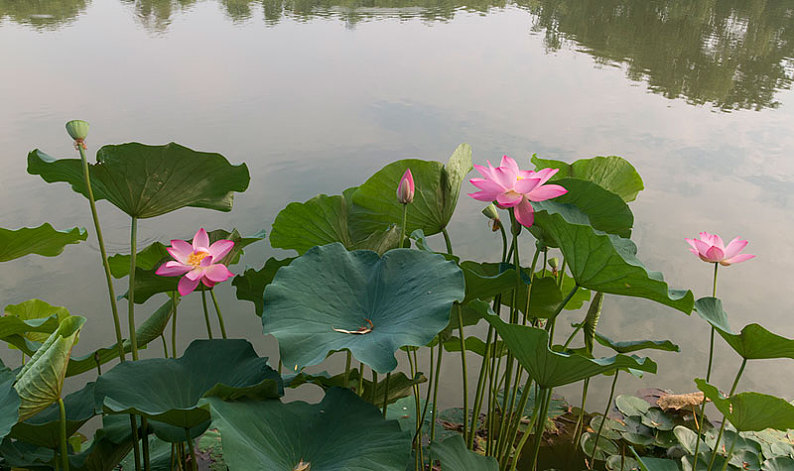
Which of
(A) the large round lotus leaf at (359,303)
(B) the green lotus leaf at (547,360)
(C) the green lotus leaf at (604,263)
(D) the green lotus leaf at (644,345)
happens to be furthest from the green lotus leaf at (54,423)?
(D) the green lotus leaf at (644,345)

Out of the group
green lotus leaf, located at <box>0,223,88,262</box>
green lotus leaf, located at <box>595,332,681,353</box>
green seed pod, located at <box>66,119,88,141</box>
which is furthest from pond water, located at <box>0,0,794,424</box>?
green seed pod, located at <box>66,119,88,141</box>

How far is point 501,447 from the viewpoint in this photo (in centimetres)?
118

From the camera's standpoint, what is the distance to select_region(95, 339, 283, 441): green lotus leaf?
79 centimetres

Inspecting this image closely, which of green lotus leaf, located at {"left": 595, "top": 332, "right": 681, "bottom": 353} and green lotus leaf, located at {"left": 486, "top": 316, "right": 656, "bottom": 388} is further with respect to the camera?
green lotus leaf, located at {"left": 595, "top": 332, "right": 681, "bottom": 353}

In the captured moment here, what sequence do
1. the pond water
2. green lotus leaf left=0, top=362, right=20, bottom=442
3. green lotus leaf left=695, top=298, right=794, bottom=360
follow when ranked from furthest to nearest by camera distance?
the pond water, green lotus leaf left=695, top=298, right=794, bottom=360, green lotus leaf left=0, top=362, right=20, bottom=442

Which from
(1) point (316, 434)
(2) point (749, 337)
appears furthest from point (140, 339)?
(2) point (749, 337)

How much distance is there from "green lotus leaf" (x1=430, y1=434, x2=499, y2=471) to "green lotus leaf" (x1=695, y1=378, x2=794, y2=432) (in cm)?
34

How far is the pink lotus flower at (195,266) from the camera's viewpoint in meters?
0.84

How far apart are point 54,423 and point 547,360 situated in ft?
2.30

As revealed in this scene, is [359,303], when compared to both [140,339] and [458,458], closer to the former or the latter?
[458,458]

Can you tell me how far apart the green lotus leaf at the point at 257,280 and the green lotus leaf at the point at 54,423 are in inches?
11.4

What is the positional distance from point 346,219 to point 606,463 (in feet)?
2.92

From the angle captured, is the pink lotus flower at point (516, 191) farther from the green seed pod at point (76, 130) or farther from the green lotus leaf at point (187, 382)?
the green seed pod at point (76, 130)

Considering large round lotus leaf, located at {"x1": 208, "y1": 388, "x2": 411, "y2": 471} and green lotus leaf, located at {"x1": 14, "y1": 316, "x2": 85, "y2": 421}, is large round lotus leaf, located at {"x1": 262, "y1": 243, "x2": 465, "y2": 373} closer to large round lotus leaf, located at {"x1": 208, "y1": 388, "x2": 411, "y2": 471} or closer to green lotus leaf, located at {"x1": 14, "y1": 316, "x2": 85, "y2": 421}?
large round lotus leaf, located at {"x1": 208, "y1": 388, "x2": 411, "y2": 471}
